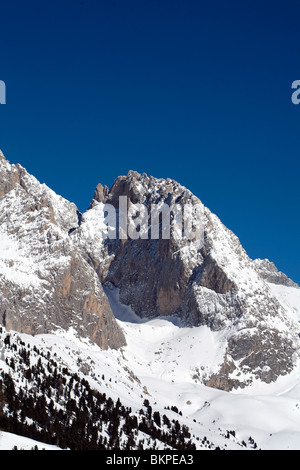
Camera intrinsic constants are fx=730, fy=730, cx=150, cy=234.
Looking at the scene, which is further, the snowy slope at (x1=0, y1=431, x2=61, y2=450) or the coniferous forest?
the coniferous forest

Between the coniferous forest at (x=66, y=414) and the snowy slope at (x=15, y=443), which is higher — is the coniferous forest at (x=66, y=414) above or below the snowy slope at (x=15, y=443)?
above

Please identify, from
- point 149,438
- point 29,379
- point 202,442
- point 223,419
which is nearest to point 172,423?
point 202,442

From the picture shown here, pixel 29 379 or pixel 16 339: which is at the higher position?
pixel 16 339

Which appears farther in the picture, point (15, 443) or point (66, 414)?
point (66, 414)

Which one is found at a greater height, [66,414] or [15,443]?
[66,414]

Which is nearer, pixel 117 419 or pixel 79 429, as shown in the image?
pixel 79 429

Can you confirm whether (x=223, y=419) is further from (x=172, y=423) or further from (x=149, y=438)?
(x=149, y=438)

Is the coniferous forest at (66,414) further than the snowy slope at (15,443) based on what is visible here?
Yes

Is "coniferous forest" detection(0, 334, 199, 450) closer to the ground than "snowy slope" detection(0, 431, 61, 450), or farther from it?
farther from it
